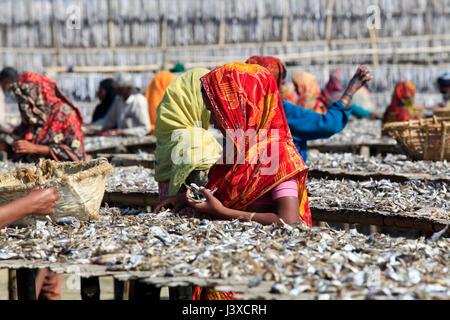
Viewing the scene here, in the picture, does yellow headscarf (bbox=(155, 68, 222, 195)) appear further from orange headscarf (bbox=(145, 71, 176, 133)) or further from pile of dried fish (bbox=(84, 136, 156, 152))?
orange headscarf (bbox=(145, 71, 176, 133))

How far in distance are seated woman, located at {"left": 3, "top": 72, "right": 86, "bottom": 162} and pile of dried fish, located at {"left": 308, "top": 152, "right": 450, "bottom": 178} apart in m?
2.25

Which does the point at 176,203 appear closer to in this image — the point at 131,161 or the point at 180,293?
the point at 180,293

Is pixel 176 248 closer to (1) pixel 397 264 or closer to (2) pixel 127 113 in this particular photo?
(1) pixel 397 264

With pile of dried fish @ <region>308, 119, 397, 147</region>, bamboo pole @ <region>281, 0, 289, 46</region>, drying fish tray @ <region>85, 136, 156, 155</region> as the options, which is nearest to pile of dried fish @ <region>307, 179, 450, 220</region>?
pile of dried fish @ <region>308, 119, 397, 147</region>

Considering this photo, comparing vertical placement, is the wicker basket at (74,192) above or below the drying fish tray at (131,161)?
above

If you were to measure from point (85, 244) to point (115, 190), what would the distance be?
220 centimetres

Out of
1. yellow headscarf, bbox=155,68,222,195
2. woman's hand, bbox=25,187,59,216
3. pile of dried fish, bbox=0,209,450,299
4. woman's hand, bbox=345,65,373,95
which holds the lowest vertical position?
pile of dried fish, bbox=0,209,450,299

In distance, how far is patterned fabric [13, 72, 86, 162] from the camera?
20.5ft

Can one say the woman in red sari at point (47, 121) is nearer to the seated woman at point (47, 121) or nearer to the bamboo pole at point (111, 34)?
the seated woman at point (47, 121)

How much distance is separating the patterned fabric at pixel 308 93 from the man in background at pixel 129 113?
244 centimetres

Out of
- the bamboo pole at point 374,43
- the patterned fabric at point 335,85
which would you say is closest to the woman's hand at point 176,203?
the patterned fabric at point 335,85

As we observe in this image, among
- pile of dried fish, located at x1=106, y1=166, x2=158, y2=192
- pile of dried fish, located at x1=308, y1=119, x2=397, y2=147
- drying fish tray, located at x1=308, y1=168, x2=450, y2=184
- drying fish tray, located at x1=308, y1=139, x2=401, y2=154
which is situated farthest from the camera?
pile of dried fish, located at x1=308, y1=119, x2=397, y2=147

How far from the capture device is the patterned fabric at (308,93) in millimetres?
10539

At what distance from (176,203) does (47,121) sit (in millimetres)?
2817
